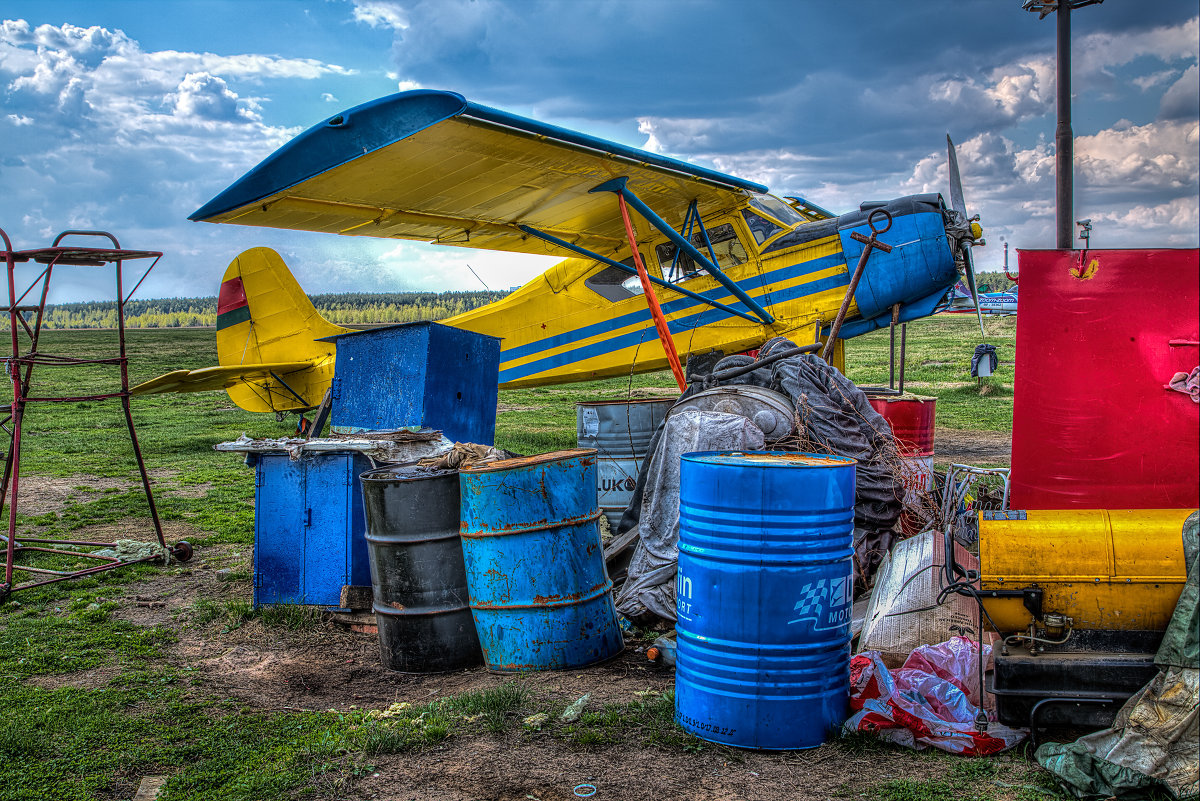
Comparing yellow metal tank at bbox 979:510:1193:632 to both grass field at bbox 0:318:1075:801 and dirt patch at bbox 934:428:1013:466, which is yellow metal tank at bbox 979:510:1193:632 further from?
dirt patch at bbox 934:428:1013:466

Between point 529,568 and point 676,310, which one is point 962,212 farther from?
point 529,568

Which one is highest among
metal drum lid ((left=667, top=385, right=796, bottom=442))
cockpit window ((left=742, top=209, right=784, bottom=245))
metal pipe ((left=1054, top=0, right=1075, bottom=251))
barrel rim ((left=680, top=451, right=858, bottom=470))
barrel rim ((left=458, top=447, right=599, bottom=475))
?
metal pipe ((left=1054, top=0, right=1075, bottom=251))

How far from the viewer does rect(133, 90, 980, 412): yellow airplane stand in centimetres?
671

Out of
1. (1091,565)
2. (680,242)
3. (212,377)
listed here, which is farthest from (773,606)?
(212,377)

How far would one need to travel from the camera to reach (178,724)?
3.89 metres

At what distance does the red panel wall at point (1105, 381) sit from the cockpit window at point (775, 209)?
6.74m

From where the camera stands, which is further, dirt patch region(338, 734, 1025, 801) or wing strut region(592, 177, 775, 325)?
wing strut region(592, 177, 775, 325)

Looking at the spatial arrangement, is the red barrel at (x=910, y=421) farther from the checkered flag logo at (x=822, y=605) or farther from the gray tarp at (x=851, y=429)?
the checkered flag logo at (x=822, y=605)

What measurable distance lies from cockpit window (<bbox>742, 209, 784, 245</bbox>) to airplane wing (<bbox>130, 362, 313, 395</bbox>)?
6696 millimetres

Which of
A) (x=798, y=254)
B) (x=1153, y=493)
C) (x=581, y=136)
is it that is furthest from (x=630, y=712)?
(x=798, y=254)

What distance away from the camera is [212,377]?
11242mm

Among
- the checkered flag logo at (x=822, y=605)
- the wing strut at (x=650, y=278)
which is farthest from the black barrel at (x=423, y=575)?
the wing strut at (x=650, y=278)

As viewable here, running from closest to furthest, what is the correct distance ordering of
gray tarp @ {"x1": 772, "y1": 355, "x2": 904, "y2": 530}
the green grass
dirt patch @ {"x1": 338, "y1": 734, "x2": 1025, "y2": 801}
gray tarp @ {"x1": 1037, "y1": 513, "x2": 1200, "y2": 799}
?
gray tarp @ {"x1": 1037, "y1": 513, "x2": 1200, "y2": 799}
the green grass
dirt patch @ {"x1": 338, "y1": 734, "x2": 1025, "y2": 801}
gray tarp @ {"x1": 772, "y1": 355, "x2": 904, "y2": 530}

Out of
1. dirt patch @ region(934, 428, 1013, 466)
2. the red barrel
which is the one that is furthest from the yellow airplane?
dirt patch @ region(934, 428, 1013, 466)
